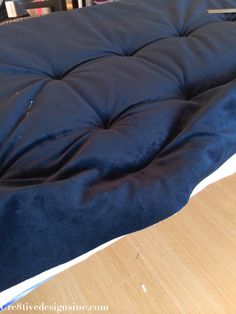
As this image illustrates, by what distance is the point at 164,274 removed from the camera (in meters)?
0.59

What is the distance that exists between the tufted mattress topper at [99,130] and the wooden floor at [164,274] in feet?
1.00

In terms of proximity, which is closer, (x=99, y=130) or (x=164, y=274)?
(x=99, y=130)

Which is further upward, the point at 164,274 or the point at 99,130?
the point at 99,130

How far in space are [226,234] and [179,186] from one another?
418 millimetres

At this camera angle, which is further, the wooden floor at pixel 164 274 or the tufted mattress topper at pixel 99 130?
the wooden floor at pixel 164 274

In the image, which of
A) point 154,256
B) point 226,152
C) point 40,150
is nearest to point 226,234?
point 154,256

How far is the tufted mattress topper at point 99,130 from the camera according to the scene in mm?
293

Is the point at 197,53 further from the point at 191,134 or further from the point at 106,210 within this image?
the point at 106,210

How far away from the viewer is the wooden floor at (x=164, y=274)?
0.55 meters

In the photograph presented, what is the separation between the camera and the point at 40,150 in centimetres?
35

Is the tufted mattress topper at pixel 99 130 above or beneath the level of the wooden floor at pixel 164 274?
above

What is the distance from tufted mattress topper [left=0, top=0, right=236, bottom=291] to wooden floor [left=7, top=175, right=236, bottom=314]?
305mm

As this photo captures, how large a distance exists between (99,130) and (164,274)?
0.37 metres

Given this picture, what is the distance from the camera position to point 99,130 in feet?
1.26
